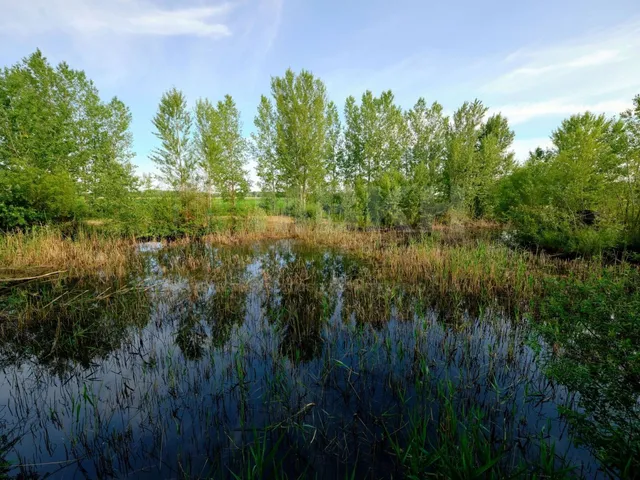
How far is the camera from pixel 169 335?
482cm

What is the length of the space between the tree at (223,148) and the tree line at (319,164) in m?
0.12

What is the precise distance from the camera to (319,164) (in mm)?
25359

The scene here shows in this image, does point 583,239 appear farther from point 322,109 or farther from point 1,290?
point 322,109

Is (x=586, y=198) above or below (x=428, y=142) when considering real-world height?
below

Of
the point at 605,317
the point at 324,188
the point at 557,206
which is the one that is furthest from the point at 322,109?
the point at 605,317

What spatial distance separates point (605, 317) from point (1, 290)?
1218cm

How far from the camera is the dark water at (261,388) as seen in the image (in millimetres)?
2480

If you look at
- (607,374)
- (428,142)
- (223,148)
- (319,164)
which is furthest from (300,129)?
(607,374)

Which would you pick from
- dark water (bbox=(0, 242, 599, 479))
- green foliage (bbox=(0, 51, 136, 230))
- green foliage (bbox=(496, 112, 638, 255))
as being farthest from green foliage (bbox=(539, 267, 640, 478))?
green foliage (bbox=(0, 51, 136, 230))

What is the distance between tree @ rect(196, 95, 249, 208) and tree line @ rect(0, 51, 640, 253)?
0.12 meters

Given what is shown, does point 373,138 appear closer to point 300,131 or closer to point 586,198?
point 300,131

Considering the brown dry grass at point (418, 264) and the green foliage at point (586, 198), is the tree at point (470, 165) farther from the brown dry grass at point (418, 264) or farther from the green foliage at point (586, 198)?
the brown dry grass at point (418, 264)

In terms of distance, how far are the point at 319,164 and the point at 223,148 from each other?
1028 centimetres

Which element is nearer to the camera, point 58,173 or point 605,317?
point 605,317
